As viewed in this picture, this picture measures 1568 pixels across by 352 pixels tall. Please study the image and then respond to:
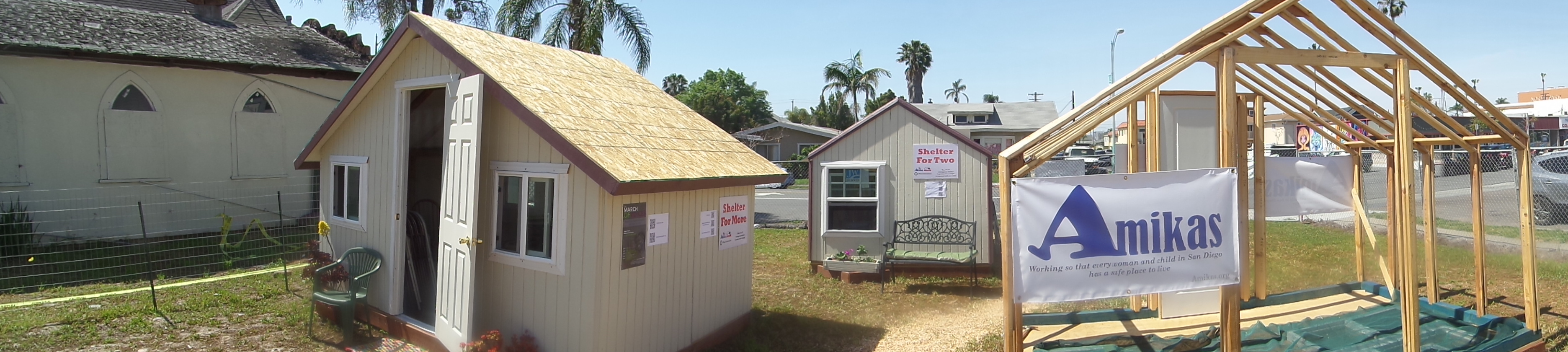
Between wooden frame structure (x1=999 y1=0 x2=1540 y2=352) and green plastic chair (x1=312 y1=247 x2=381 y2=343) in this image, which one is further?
green plastic chair (x1=312 y1=247 x2=381 y2=343)

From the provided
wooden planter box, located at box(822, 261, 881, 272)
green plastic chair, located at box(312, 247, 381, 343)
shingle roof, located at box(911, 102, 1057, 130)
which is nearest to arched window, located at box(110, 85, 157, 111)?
green plastic chair, located at box(312, 247, 381, 343)

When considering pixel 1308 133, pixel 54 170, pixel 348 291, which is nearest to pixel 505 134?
pixel 348 291

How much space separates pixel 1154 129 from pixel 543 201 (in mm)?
4735

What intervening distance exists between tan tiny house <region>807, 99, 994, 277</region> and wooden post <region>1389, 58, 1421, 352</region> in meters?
4.83

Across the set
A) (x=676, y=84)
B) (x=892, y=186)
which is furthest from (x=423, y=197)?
(x=676, y=84)

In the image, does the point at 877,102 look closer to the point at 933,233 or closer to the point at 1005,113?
the point at 1005,113

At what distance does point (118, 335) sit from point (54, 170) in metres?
7.04

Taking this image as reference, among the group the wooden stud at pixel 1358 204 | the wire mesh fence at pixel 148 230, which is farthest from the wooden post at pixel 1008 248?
the wire mesh fence at pixel 148 230

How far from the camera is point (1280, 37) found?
235 inches

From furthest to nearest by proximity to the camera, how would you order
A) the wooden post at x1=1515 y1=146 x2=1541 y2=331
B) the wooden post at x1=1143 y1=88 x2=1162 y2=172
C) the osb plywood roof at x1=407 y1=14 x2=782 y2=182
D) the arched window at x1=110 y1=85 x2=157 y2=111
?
1. the arched window at x1=110 y1=85 x2=157 y2=111
2. the wooden post at x1=1515 y1=146 x2=1541 y2=331
3. the osb plywood roof at x1=407 y1=14 x2=782 y2=182
4. the wooden post at x1=1143 y1=88 x2=1162 y2=172

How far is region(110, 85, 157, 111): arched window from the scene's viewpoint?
41.2ft

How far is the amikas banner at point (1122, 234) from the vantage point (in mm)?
5203

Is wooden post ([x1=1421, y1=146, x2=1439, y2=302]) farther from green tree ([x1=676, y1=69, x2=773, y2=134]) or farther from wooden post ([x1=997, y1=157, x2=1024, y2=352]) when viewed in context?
green tree ([x1=676, y1=69, x2=773, y2=134])

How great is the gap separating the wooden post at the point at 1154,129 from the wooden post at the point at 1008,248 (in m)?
1.43
